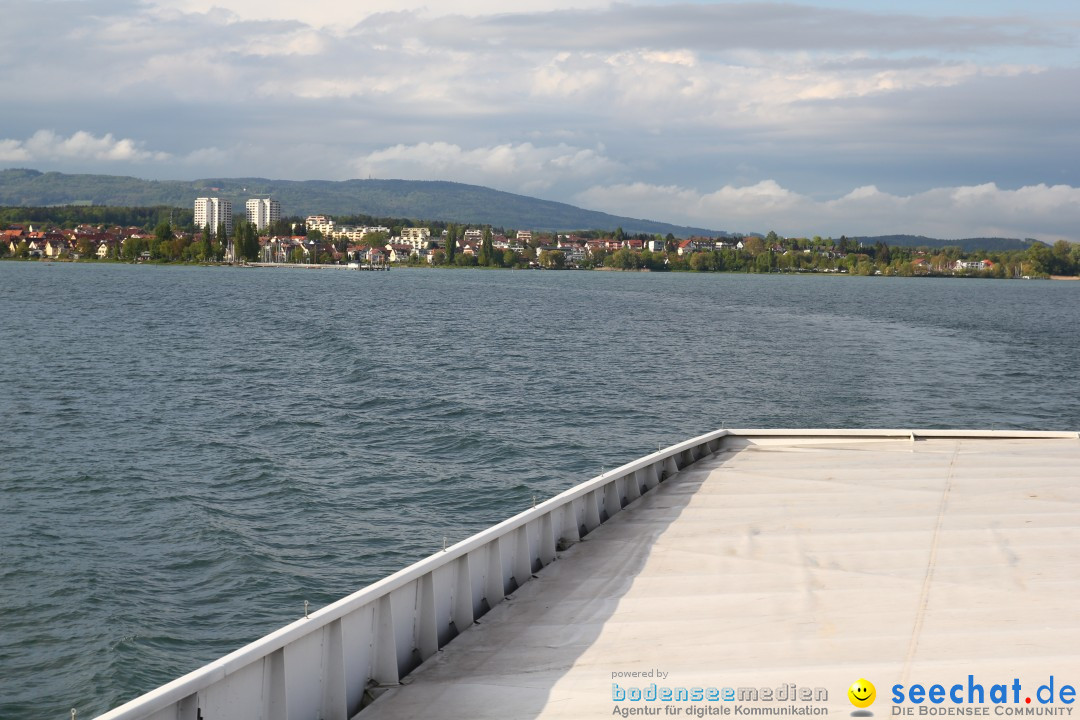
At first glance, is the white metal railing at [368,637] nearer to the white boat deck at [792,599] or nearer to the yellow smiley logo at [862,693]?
the white boat deck at [792,599]

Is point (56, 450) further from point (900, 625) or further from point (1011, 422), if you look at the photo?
point (1011, 422)

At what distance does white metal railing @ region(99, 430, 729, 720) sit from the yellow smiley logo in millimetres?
3467

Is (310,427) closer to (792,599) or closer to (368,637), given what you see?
(792,599)

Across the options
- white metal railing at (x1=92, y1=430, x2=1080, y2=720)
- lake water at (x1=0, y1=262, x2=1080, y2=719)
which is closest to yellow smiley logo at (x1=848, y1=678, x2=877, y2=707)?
white metal railing at (x1=92, y1=430, x2=1080, y2=720)

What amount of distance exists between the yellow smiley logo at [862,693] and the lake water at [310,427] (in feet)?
31.0

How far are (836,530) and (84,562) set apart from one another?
1312 cm

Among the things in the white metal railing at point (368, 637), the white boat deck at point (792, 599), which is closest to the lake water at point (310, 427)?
the white metal railing at point (368, 637)

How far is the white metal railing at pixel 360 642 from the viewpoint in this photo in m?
6.91

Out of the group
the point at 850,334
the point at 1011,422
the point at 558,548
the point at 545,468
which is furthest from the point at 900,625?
the point at 850,334

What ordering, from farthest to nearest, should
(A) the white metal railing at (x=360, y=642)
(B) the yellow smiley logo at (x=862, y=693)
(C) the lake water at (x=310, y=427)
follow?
(C) the lake water at (x=310, y=427)
(B) the yellow smiley logo at (x=862, y=693)
(A) the white metal railing at (x=360, y=642)

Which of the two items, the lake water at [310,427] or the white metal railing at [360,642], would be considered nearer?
the white metal railing at [360,642]

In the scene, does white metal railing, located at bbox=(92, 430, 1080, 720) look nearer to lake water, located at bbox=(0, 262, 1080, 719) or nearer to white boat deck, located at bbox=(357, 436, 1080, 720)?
white boat deck, located at bbox=(357, 436, 1080, 720)

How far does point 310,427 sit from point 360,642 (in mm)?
25368

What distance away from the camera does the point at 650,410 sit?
129 ft
